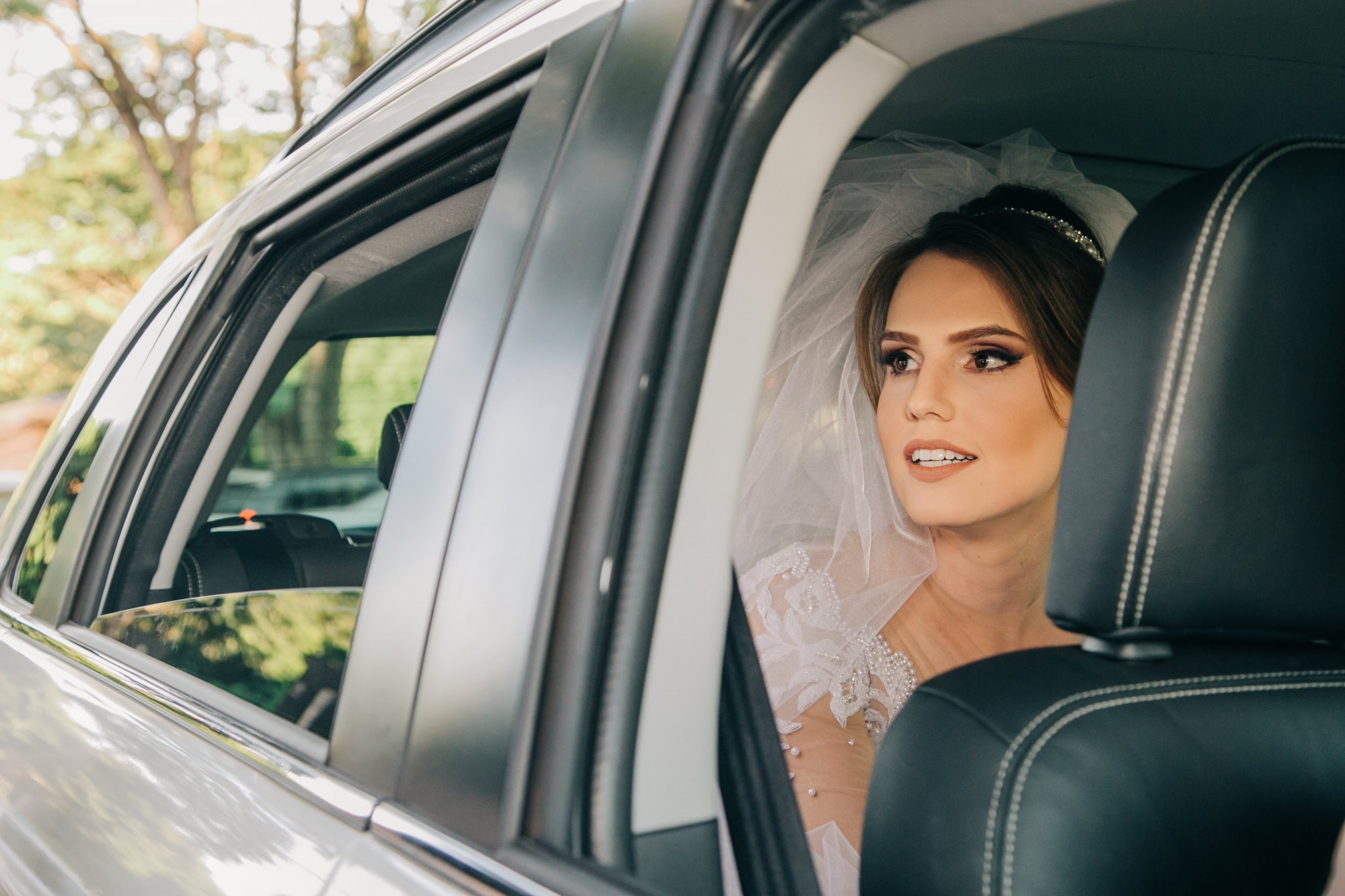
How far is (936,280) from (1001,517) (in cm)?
44

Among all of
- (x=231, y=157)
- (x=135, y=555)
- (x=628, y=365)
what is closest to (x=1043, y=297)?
(x=628, y=365)

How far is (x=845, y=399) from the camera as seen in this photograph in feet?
6.74

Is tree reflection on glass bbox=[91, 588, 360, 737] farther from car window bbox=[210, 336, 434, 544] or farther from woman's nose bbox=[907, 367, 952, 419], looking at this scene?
woman's nose bbox=[907, 367, 952, 419]

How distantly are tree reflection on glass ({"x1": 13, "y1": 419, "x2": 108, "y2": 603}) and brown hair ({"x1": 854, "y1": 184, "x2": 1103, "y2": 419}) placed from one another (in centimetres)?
142

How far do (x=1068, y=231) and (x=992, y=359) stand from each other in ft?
0.98

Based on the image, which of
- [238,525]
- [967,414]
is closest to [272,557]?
[238,525]

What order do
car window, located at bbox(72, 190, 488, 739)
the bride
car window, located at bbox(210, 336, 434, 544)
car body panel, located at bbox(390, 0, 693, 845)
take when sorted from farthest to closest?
car window, located at bbox(210, 336, 434, 544), the bride, car window, located at bbox(72, 190, 488, 739), car body panel, located at bbox(390, 0, 693, 845)

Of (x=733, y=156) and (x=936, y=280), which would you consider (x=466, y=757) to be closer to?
(x=733, y=156)

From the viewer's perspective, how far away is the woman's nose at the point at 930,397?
72.6 inches

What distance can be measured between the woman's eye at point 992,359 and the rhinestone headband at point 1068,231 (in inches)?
10.3

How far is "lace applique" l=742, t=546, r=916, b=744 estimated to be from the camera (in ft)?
5.86

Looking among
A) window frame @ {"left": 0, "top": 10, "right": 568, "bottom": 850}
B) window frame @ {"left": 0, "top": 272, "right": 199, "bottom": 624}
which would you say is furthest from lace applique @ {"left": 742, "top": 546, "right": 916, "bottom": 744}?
window frame @ {"left": 0, "top": 272, "right": 199, "bottom": 624}

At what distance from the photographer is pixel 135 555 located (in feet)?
6.37

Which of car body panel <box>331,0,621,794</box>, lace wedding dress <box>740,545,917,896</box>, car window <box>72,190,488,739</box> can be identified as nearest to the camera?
car body panel <box>331,0,621,794</box>
